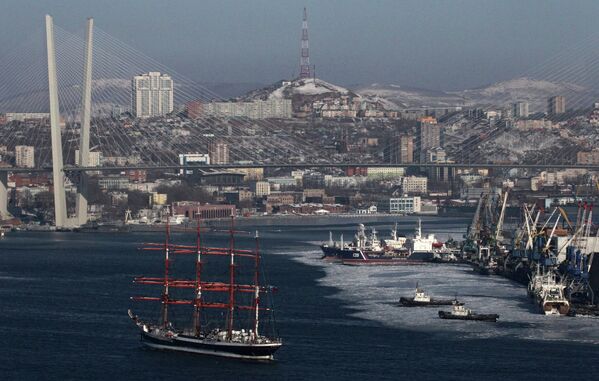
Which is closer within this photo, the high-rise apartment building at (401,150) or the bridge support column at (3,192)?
the bridge support column at (3,192)

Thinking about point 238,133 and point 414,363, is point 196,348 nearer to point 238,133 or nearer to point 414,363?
point 414,363

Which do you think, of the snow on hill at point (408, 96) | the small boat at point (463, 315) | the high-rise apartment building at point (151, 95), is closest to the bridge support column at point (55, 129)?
the small boat at point (463, 315)

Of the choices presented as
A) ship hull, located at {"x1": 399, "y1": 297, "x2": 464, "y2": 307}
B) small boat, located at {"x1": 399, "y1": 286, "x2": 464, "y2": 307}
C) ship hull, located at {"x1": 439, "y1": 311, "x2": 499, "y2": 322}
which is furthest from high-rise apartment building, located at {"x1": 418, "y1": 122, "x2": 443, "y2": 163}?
ship hull, located at {"x1": 439, "y1": 311, "x2": 499, "y2": 322}

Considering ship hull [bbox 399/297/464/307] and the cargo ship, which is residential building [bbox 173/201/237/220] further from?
ship hull [bbox 399/297/464/307]

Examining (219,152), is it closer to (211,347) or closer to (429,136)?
(429,136)

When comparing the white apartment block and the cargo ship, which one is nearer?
the cargo ship

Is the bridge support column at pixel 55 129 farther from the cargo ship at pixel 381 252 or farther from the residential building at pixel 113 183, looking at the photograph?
the residential building at pixel 113 183
